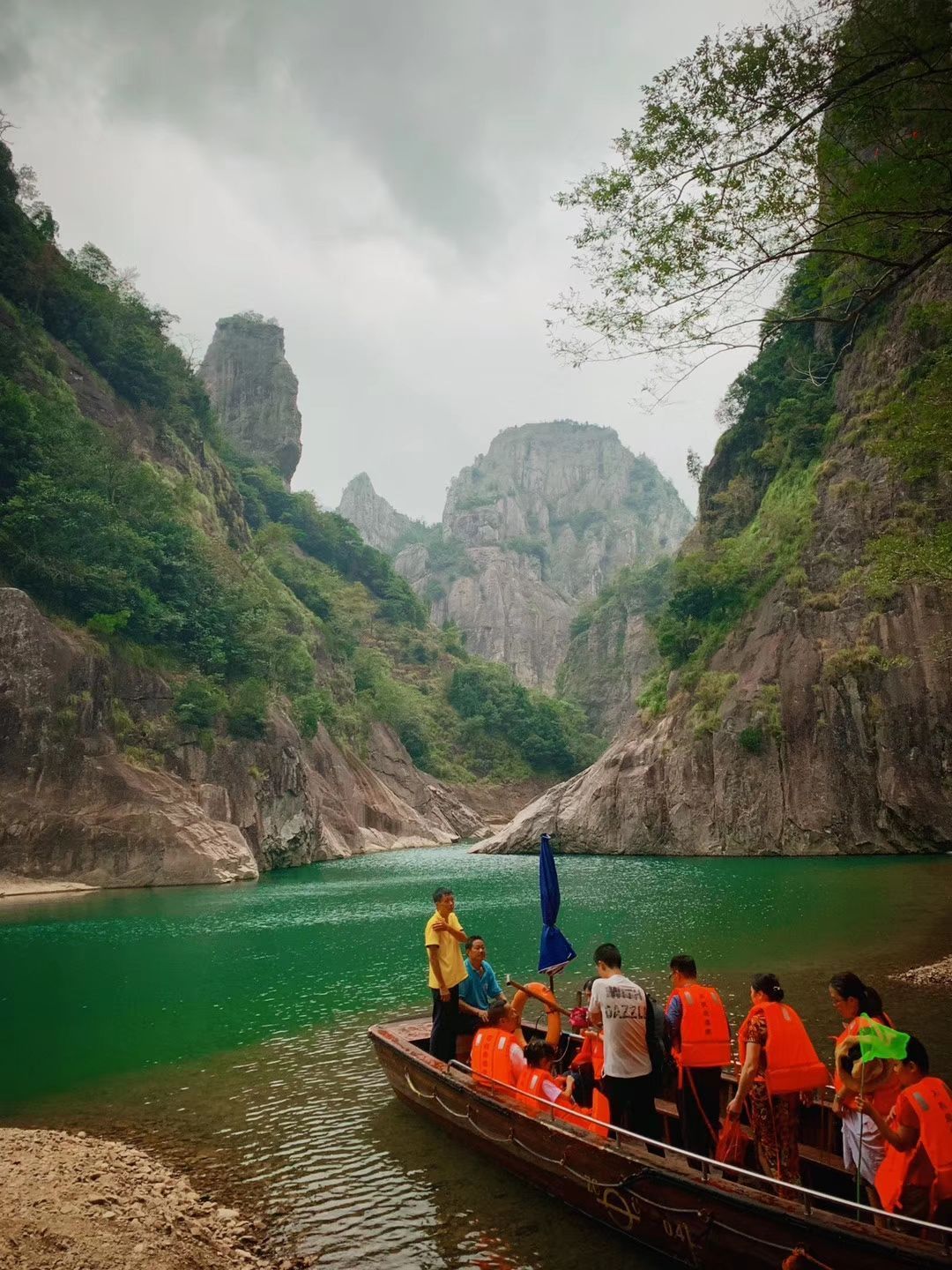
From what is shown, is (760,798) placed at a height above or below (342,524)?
below

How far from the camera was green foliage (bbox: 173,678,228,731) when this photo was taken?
43.7 m

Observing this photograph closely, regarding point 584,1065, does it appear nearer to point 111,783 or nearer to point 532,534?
point 111,783

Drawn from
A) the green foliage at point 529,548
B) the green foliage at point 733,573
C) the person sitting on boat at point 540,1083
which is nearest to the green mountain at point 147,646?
the green foliage at point 733,573

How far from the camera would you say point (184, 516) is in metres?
53.9

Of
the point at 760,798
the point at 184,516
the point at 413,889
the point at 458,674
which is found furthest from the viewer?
the point at 458,674

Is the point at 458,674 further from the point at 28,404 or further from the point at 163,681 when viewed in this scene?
the point at 28,404

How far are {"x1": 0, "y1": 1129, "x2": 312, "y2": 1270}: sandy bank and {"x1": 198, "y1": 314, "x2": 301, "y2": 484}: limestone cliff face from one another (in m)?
102

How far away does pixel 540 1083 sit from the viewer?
745cm

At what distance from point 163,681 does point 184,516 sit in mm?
14523

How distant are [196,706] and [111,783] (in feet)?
25.0

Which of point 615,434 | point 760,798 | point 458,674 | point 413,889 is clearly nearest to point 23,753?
point 413,889

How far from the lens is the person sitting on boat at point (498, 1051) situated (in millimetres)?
7656

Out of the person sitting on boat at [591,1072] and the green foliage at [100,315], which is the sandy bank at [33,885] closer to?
the person sitting on boat at [591,1072]

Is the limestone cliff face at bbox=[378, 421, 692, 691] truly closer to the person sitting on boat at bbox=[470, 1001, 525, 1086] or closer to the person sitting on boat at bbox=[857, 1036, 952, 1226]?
the person sitting on boat at bbox=[470, 1001, 525, 1086]
